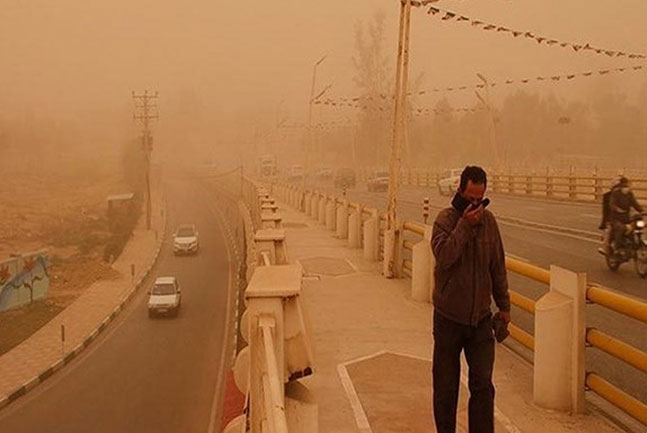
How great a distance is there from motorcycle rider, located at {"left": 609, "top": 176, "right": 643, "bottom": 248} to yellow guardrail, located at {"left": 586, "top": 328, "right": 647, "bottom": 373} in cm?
868

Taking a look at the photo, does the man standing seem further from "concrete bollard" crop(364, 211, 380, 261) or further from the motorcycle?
"concrete bollard" crop(364, 211, 380, 261)

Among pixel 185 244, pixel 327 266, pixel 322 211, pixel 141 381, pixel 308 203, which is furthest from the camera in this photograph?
pixel 185 244

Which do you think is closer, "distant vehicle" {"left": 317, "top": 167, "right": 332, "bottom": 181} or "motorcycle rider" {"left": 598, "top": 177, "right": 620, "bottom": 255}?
"motorcycle rider" {"left": 598, "top": 177, "right": 620, "bottom": 255}

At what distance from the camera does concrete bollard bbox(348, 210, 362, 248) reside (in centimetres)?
1893

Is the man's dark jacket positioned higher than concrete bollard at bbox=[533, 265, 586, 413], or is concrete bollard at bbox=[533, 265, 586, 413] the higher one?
the man's dark jacket

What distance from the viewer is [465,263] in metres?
4.60

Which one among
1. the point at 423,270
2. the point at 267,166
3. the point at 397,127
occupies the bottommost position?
the point at 423,270

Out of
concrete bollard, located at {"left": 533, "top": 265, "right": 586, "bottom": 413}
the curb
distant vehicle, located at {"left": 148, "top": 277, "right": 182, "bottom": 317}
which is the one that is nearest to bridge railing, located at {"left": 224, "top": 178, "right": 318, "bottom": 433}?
concrete bollard, located at {"left": 533, "top": 265, "right": 586, "bottom": 413}

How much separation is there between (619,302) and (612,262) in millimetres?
9398

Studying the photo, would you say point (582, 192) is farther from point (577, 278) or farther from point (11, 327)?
point (577, 278)

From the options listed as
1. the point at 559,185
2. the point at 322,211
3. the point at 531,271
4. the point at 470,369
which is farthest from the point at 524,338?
the point at 559,185

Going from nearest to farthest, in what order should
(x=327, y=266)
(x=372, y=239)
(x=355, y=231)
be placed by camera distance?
(x=327, y=266) → (x=372, y=239) → (x=355, y=231)

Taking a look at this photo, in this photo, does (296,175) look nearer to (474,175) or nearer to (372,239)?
(372,239)

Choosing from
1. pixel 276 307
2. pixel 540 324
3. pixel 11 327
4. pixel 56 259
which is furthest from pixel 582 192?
pixel 56 259
